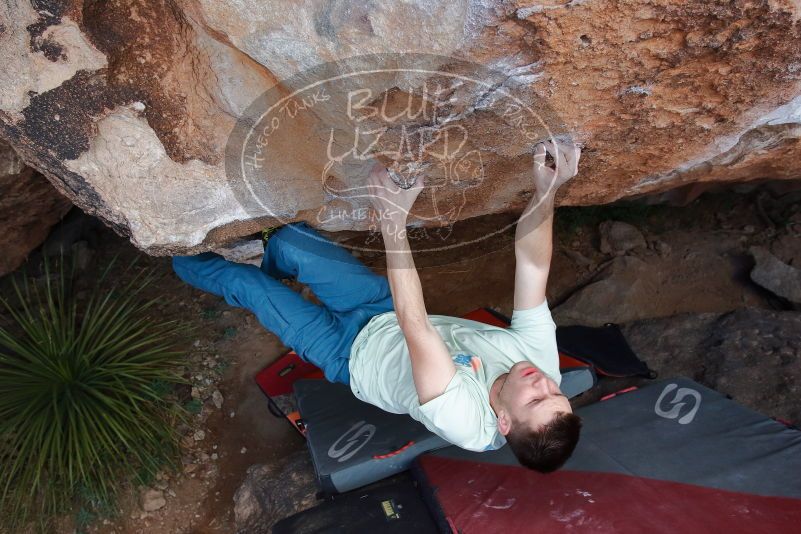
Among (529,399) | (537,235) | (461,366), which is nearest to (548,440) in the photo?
(529,399)

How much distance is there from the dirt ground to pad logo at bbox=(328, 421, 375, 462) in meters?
0.55

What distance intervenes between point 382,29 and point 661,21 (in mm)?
645

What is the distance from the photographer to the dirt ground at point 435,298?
121 inches

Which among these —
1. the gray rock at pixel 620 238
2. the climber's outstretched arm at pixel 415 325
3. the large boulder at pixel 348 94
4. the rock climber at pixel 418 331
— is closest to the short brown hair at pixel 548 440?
the rock climber at pixel 418 331

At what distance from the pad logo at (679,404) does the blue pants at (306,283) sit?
1446 millimetres

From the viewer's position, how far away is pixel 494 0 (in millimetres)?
1302

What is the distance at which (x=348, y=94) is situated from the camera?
161 centimetres

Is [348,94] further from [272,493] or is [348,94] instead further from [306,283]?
[272,493]

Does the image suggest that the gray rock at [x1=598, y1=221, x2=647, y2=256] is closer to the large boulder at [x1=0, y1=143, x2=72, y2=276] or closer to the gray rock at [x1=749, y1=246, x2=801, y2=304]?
the gray rock at [x1=749, y1=246, x2=801, y2=304]

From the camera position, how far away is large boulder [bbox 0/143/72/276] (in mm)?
2432

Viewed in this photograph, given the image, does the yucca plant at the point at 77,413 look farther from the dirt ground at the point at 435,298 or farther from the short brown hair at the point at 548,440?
the short brown hair at the point at 548,440

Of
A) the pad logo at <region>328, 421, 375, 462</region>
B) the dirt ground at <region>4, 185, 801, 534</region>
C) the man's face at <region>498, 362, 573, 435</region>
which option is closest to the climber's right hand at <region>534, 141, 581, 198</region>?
the man's face at <region>498, 362, 573, 435</region>

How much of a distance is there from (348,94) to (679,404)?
2.21 meters

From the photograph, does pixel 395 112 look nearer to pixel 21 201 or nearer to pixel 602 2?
pixel 602 2
